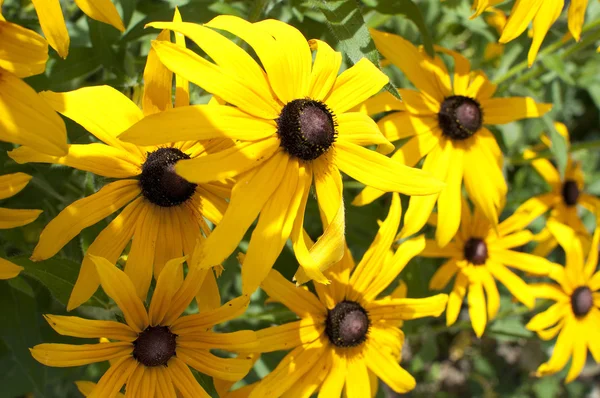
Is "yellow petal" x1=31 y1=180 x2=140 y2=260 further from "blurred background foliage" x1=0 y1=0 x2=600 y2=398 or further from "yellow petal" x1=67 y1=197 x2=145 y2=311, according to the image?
"blurred background foliage" x1=0 y1=0 x2=600 y2=398

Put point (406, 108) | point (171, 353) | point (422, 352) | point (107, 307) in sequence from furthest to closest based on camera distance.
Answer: point (422, 352) < point (406, 108) < point (107, 307) < point (171, 353)

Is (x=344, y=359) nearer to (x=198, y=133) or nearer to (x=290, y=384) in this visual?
(x=290, y=384)

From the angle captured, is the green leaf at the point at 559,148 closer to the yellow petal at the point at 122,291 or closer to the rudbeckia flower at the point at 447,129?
the rudbeckia flower at the point at 447,129

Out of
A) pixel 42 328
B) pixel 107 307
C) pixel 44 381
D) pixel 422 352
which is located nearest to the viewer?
pixel 107 307

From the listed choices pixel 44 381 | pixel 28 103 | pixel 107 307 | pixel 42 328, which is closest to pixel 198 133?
pixel 28 103

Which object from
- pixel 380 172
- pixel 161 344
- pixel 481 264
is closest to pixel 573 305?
pixel 481 264

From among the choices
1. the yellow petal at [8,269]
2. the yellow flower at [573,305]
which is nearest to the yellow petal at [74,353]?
the yellow petal at [8,269]
